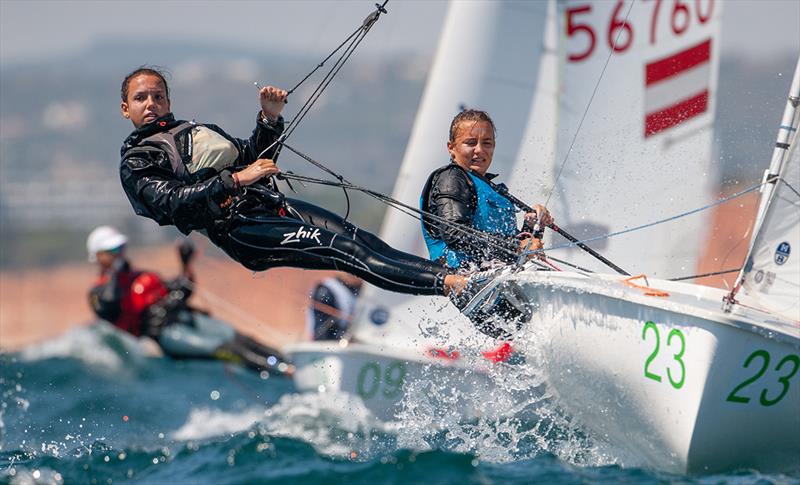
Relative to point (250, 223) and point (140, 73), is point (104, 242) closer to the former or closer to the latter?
point (140, 73)

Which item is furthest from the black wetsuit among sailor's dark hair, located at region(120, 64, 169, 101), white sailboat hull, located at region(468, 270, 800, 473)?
white sailboat hull, located at region(468, 270, 800, 473)

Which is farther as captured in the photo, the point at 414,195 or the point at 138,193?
the point at 414,195

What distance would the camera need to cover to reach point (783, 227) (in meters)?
4.97

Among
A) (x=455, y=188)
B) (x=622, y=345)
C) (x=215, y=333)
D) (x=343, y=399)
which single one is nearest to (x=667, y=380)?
(x=622, y=345)

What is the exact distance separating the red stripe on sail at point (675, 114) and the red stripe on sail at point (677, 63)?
0.19 metres

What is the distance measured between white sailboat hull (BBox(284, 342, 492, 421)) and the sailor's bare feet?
8.47 ft

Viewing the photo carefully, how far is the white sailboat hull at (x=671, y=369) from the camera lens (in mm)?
4473

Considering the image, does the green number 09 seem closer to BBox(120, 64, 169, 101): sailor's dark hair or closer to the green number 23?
BBox(120, 64, 169, 101): sailor's dark hair

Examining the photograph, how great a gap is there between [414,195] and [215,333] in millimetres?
3777

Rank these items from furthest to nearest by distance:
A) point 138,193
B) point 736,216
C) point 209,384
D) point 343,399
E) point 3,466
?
point 209,384
point 736,216
point 343,399
point 3,466
point 138,193

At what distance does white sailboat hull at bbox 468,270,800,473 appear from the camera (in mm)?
4473

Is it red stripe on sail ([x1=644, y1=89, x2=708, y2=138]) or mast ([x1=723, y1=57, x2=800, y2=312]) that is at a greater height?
red stripe on sail ([x1=644, y1=89, x2=708, y2=138])

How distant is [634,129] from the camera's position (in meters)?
7.39

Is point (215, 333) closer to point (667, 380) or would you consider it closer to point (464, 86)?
point (464, 86)
